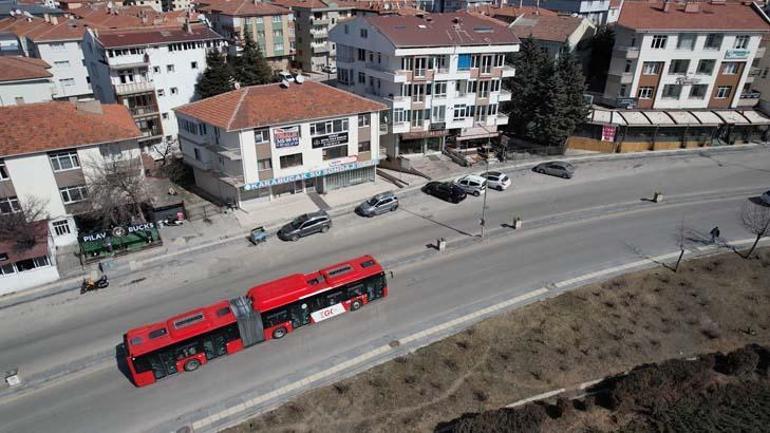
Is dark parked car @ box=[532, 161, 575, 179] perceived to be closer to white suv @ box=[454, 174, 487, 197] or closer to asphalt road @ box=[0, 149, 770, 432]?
asphalt road @ box=[0, 149, 770, 432]

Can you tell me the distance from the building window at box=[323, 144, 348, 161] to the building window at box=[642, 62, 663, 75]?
131 ft

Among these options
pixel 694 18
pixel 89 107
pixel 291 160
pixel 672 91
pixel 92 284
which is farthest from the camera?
pixel 672 91

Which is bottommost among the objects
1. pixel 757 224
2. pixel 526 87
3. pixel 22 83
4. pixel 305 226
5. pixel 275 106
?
pixel 305 226

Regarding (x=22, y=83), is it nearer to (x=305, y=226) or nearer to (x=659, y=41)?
(x=305, y=226)

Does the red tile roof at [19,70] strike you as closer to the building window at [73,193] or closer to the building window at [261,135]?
the building window at [73,193]

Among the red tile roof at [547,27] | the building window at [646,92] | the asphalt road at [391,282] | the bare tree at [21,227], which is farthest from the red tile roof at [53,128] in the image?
the building window at [646,92]

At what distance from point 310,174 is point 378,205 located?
25.1ft

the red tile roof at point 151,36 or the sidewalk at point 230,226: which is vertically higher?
the red tile roof at point 151,36

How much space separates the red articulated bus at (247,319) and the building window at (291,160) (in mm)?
16921

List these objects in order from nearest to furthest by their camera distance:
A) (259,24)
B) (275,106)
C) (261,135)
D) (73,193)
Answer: (73,193) < (261,135) < (275,106) < (259,24)

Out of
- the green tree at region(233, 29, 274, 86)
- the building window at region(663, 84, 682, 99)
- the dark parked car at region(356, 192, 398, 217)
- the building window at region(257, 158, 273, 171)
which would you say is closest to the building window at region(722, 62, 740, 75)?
the building window at region(663, 84, 682, 99)

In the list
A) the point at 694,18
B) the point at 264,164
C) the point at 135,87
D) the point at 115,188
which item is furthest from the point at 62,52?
the point at 694,18

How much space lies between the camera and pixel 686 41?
60.4m

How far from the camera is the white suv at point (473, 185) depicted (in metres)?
49.4
